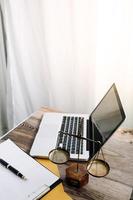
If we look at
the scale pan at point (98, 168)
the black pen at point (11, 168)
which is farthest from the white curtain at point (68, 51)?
the black pen at point (11, 168)

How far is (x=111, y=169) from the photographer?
1.07 metres

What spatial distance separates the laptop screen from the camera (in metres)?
1.06

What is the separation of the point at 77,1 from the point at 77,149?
35.8 inches

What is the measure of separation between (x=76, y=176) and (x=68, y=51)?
1.01 meters

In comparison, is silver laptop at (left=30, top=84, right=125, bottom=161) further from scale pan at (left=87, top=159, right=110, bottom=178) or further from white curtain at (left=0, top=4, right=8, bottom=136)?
white curtain at (left=0, top=4, right=8, bottom=136)

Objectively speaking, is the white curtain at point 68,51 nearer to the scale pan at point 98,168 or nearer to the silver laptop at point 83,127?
the silver laptop at point 83,127

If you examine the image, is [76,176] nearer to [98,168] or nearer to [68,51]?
[98,168]

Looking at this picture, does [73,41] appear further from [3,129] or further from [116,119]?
[3,129]

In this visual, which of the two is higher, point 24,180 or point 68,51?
point 68,51

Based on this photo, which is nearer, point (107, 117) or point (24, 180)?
point (24, 180)

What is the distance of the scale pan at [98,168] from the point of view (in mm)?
1030

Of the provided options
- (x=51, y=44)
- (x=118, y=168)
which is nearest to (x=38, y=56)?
(x=51, y=44)

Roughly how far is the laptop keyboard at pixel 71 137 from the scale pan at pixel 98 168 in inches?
2.9

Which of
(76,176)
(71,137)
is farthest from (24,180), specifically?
(71,137)
